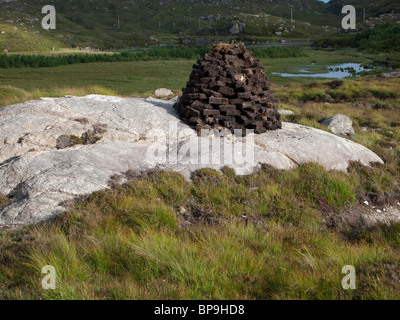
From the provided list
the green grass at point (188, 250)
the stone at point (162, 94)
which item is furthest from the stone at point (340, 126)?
the stone at point (162, 94)

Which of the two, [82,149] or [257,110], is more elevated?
[257,110]

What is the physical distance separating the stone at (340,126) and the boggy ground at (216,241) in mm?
5410

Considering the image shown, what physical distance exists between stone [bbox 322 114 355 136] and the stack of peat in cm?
538

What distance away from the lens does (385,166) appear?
41.2ft

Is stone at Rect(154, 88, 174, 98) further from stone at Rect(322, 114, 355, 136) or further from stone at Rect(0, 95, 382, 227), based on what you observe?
stone at Rect(322, 114, 355, 136)

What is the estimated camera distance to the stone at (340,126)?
16922 millimetres

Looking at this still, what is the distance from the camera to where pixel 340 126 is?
679 inches

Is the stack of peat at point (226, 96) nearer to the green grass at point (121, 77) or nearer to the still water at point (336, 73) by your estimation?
the green grass at point (121, 77)

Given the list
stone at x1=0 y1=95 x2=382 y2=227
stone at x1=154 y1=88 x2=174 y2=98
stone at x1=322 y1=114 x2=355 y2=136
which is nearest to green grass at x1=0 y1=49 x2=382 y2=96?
stone at x1=154 y1=88 x2=174 y2=98

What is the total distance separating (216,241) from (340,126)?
46.0 feet

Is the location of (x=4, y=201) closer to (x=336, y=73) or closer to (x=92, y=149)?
(x=92, y=149)
